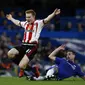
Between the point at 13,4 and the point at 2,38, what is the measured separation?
892 centimetres

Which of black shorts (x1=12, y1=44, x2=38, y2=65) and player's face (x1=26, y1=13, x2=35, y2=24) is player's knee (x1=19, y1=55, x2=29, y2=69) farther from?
player's face (x1=26, y1=13, x2=35, y2=24)

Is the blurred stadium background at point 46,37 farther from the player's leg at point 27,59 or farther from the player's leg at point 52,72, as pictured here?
the player's leg at point 52,72

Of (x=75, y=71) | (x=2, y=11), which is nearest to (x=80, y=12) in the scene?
(x=2, y=11)

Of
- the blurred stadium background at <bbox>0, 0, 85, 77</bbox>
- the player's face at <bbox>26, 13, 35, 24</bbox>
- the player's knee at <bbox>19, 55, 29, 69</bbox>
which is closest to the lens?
the player's knee at <bbox>19, 55, 29, 69</bbox>

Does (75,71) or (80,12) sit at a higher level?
(80,12)

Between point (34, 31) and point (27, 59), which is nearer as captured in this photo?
point (27, 59)

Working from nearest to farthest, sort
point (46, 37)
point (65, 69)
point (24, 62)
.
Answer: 1. point (24, 62)
2. point (65, 69)
3. point (46, 37)

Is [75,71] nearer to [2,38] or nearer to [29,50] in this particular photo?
[29,50]

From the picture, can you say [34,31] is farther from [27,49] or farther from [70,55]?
[70,55]

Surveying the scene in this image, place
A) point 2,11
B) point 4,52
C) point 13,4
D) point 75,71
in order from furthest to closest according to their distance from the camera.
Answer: point 13,4
point 2,11
point 4,52
point 75,71

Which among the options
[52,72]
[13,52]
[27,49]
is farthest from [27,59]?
[52,72]

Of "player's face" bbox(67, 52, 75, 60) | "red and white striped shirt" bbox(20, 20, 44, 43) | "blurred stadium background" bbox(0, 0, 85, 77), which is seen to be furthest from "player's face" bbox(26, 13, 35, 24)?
"blurred stadium background" bbox(0, 0, 85, 77)

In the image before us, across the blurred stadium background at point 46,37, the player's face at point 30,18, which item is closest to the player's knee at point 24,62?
the player's face at point 30,18

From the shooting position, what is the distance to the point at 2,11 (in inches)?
965
